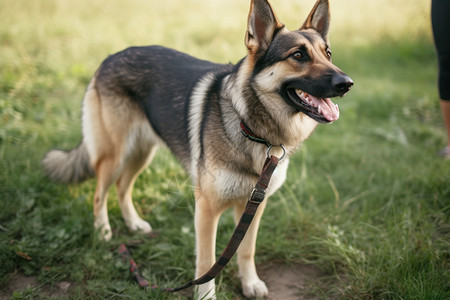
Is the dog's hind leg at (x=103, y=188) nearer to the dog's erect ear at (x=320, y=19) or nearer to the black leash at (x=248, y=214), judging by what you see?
the black leash at (x=248, y=214)

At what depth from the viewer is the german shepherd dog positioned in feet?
6.65

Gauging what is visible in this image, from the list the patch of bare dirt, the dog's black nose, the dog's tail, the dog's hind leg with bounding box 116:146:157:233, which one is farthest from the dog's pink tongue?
the dog's tail

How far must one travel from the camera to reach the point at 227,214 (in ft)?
10.4

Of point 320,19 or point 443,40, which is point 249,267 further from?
point 443,40

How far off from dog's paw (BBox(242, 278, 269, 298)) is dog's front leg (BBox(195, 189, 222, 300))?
0.26 meters

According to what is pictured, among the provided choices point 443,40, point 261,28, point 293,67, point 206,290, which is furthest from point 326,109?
point 443,40

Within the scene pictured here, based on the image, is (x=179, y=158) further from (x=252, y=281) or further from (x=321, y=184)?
(x=321, y=184)

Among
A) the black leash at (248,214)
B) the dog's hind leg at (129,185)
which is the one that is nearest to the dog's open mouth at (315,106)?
the black leash at (248,214)

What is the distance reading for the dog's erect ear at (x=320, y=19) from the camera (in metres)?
2.30

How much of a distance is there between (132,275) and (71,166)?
3.94 ft

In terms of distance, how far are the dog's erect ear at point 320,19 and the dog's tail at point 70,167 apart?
6.95ft

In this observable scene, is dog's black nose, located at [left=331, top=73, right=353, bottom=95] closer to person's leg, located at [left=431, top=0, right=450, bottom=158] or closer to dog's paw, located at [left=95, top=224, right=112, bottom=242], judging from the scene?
dog's paw, located at [left=95, top=224, right=112, bottom=242]

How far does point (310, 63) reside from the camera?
200 centimetres

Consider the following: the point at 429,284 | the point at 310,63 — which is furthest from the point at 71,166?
the point at 429,284
